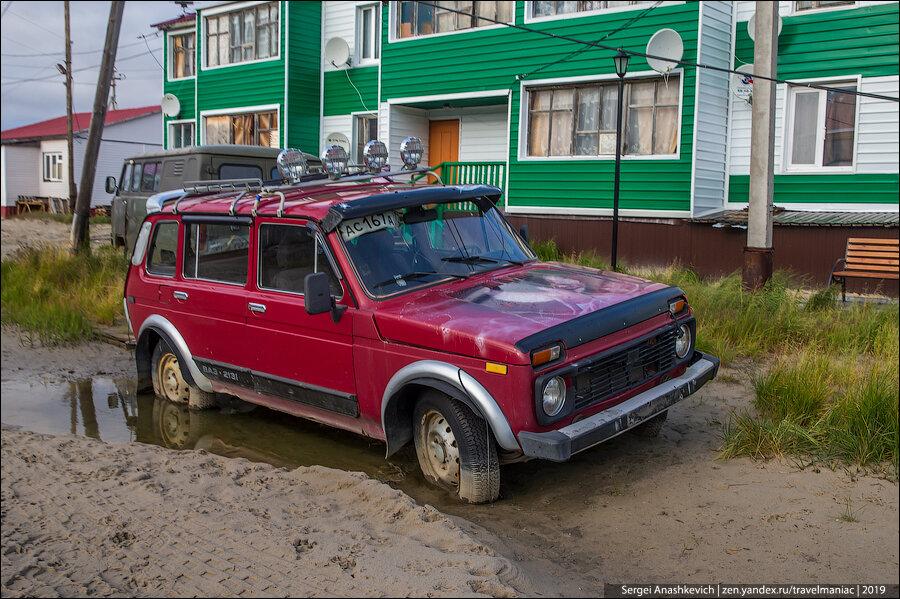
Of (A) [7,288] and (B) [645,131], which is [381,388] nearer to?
(A) [7,288]

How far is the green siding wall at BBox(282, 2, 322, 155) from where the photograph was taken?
2275cm

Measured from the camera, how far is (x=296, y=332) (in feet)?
18.9

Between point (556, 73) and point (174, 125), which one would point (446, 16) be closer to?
point (556, 73)

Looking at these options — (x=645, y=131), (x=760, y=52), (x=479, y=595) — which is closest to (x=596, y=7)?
(x=645, y=131)

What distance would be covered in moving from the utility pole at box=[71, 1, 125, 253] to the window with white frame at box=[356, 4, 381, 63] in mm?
8893

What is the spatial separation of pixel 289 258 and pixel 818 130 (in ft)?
39.7

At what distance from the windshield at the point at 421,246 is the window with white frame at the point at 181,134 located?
2291cm

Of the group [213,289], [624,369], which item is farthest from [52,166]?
[624,369]

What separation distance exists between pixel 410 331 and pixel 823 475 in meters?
2.75

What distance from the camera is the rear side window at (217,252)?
20.7 ft

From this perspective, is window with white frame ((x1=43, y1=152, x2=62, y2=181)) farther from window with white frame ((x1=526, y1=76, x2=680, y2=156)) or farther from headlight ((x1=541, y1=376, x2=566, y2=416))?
headlight ((x1=541, y1=376, x2=566, y2=416))

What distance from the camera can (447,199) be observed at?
19.7 feet

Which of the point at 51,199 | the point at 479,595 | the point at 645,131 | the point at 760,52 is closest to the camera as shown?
the point at 479,595

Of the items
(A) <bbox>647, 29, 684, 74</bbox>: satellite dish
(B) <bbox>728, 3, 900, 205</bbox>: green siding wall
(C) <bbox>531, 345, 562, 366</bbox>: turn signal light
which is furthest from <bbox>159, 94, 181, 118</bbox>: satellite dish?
(C) <bbox>531, 345, 562, 366</bbox>: turn signal light
